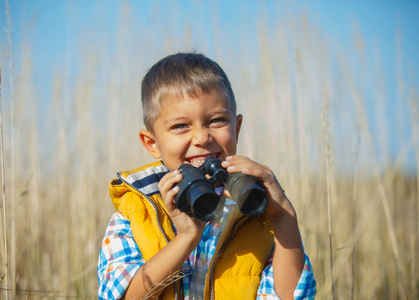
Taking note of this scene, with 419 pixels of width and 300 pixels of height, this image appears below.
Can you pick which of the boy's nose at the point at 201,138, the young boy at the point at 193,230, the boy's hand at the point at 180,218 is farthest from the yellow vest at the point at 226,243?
the boy's nose at the point at 201,138

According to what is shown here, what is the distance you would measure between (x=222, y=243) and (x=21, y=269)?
5.57 feet

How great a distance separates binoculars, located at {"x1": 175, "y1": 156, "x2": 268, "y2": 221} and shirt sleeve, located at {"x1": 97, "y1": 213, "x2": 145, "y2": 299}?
1.01ft

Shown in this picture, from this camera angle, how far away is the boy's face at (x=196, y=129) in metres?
1.40

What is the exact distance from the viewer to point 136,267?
Answer: 1.31 meters

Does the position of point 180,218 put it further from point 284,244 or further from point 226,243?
point 284,244

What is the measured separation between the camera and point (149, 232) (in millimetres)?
1335

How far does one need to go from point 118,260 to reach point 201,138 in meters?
0.47

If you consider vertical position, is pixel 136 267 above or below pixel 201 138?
below

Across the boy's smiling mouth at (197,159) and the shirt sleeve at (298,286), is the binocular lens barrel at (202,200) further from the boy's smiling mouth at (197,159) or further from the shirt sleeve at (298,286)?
the shirt sleeve at (298,286)

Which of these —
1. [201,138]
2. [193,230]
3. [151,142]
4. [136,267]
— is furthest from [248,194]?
[151,142]

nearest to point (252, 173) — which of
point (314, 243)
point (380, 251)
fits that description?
point (314, 243)

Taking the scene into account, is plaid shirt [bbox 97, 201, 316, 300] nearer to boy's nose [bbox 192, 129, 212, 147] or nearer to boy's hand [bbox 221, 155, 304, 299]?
boy's hand [bbox 221, 155, 304, 299]

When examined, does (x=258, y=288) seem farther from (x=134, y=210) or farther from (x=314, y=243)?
(x=314, y=243)

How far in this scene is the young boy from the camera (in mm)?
1238
